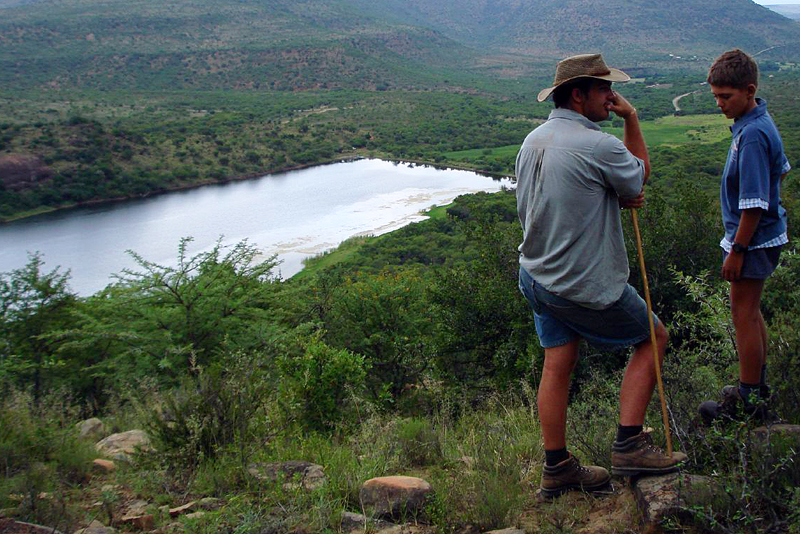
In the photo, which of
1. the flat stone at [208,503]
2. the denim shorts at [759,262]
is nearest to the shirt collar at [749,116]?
the denim shorts at [759,262]

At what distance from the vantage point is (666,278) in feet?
21.3

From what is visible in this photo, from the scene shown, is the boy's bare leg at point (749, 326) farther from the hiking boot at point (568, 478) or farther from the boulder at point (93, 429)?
the boulder at point (93, 429)

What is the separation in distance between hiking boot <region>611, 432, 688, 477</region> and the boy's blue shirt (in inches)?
34.9

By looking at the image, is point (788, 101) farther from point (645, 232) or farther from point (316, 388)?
point (316, 388)

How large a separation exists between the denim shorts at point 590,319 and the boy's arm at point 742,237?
0.42 metres

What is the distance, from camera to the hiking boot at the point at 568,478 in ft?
8.97

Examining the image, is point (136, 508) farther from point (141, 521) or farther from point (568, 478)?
point (568, 478)

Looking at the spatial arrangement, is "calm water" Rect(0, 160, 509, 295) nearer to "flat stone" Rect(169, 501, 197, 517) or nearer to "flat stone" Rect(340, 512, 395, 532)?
"flat stone" Rect(169, 501, 197, 517)

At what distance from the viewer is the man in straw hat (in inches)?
100

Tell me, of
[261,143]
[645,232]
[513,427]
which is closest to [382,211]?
[261,143]

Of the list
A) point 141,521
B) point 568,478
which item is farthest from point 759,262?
point 141,521

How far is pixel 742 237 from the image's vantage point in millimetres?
2752

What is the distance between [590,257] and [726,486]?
2.90ft

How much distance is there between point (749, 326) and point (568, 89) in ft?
4.06
